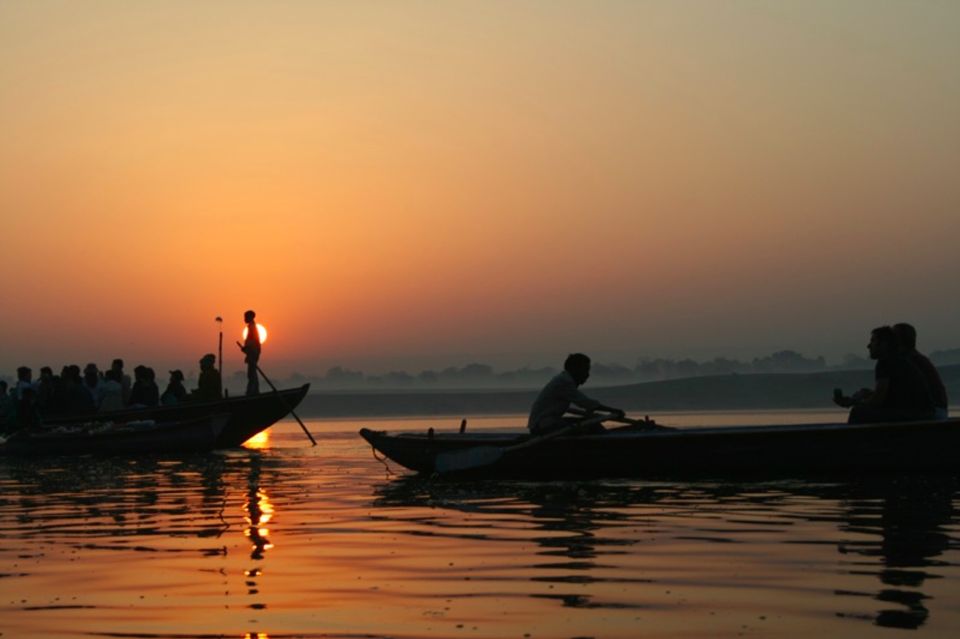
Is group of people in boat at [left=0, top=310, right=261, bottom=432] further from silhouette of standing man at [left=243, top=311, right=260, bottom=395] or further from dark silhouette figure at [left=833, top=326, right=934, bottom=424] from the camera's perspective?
dark silhouette figure at [left=833, top=326, right=934, bottom=424]

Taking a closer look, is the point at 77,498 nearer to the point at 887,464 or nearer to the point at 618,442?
the point at 618,442

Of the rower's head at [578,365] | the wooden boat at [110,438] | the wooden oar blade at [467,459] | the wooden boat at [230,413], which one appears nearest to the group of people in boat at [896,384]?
the rower's head at [578,365]

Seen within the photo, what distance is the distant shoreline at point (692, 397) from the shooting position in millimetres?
109625

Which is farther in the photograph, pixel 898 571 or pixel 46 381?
pixel 46 381

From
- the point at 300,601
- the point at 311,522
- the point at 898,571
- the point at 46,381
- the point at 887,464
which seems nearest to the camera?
the point at 300,601

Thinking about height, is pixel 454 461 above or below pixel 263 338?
below

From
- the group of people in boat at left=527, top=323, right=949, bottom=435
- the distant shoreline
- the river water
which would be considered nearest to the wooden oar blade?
the river water

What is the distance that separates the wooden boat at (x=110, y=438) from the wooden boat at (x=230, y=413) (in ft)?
0.75

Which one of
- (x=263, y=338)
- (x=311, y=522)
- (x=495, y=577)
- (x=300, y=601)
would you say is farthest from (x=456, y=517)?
(x=263, y=338)

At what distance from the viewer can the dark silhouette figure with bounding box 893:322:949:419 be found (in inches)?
748

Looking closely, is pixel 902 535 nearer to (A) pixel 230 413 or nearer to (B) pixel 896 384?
(B) pixel 896 384

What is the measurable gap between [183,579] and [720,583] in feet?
13.2

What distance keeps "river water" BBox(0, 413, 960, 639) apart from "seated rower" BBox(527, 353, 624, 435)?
92 centimetres

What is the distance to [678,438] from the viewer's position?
20.1 metres
